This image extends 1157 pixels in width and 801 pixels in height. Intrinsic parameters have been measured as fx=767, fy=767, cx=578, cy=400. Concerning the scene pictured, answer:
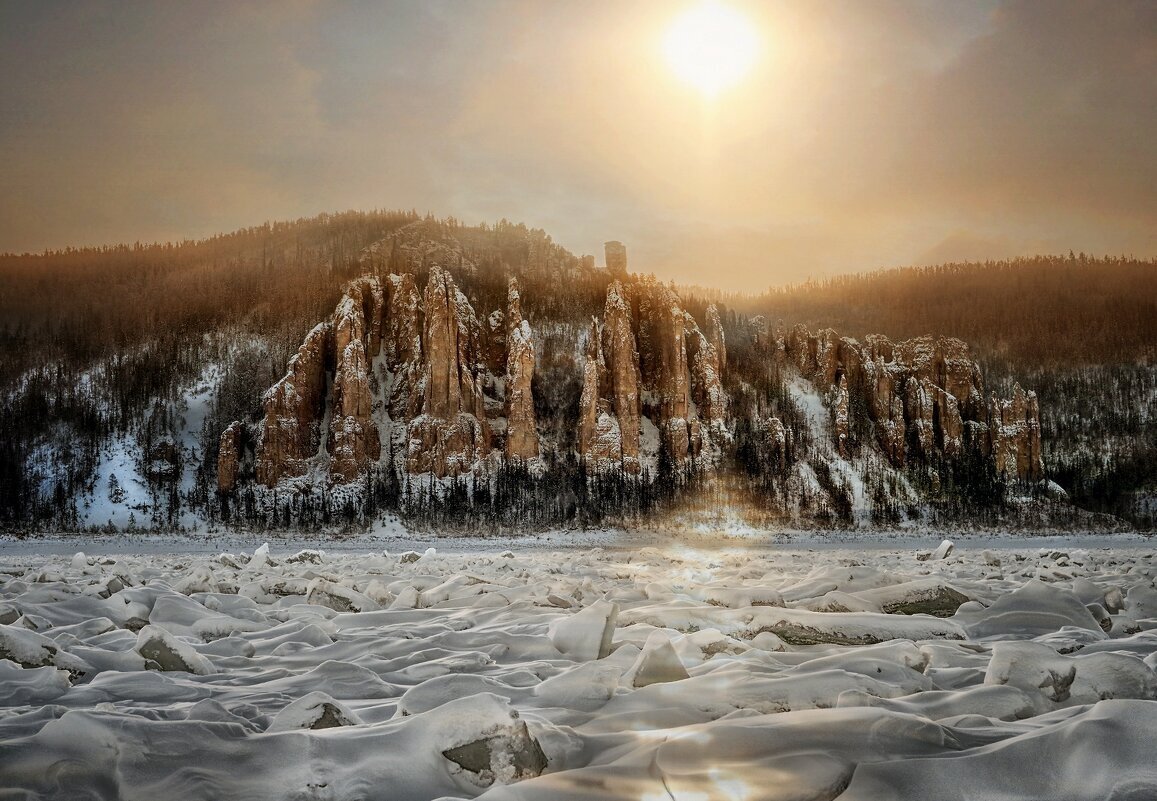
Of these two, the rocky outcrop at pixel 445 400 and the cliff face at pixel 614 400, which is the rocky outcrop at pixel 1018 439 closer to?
the cliff face at pixel 614 400

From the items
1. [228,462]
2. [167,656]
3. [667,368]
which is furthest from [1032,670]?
[667,368]

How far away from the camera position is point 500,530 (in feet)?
280

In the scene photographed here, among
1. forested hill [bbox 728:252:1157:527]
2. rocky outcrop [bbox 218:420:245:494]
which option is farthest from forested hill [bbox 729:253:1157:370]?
rocky outcrop [bbox 218:420:245:494]

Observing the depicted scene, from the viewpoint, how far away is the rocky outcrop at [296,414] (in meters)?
94.6

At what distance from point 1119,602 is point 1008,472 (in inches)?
4425

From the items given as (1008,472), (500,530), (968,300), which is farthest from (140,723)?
(968,300)

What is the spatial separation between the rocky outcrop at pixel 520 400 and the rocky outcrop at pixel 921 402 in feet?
148

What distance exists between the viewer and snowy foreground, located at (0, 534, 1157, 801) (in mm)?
2621

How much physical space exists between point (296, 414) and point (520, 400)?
28697 millimetres

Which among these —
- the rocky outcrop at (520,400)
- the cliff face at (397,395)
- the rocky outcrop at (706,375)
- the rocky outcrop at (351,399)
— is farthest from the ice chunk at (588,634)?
the rocky outcrop at (706,375)

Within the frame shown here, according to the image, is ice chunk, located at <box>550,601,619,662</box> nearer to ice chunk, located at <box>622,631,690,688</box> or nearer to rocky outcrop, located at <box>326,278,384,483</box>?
ice chunk, located at <box>622,631,690,688</box>

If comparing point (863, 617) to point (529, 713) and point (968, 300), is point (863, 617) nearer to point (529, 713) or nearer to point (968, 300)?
point (529, 713)

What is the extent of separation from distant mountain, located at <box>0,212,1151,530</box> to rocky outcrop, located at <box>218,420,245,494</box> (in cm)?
38

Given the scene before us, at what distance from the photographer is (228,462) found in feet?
308
